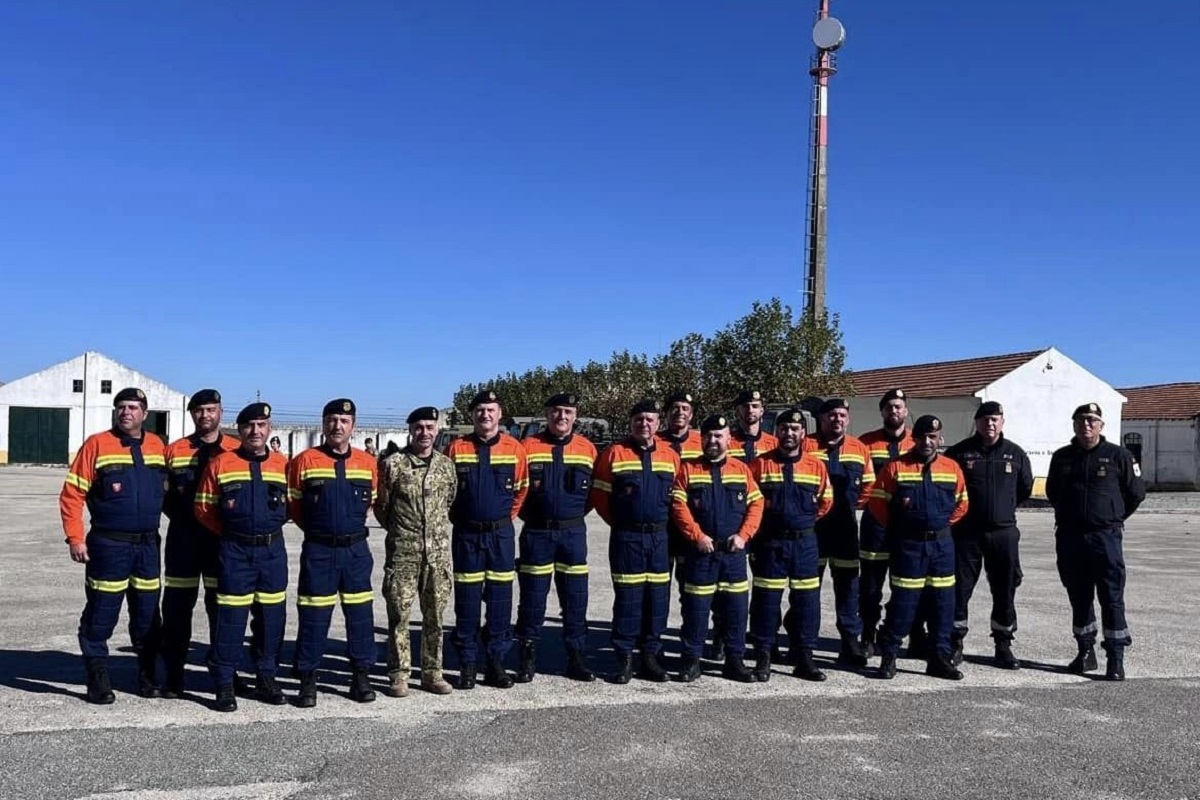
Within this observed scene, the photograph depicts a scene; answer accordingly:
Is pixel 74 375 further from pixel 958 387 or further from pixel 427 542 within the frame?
pixel 427 542

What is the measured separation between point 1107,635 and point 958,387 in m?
24.7

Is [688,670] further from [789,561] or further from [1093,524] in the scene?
[1093,524]

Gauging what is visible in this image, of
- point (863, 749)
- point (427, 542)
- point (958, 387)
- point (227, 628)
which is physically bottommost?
point (863, 749)

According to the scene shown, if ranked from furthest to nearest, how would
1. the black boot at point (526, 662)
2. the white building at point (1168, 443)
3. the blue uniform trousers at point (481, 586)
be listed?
the white building at point (1168, 443) → the black boot at point (526, 662) → the blue uniform trousers at point (481, 586)

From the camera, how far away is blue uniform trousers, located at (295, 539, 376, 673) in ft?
19.1

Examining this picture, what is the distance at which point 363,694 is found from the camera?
19.4 feet

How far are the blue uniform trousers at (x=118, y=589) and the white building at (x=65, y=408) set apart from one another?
4196 centimetres

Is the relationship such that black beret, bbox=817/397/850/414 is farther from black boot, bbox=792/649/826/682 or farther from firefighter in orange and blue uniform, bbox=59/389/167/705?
firefighter in orange and blue uniform, bbox=59/389/167/705

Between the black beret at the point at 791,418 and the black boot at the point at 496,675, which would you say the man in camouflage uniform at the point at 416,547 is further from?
the black beret at the point at 791,418

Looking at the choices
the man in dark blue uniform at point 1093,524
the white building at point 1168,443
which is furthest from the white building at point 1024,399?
the man in dark blue uniform at point 1093,524

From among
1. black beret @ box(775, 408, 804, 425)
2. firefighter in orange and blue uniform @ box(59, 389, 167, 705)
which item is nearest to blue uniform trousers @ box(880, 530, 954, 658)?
black beret @ box(775, 408, 804, 425)

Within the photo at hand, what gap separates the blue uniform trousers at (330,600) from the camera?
581 centimetres

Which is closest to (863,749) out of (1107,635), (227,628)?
(1107,635)

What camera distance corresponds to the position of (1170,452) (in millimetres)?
36750
